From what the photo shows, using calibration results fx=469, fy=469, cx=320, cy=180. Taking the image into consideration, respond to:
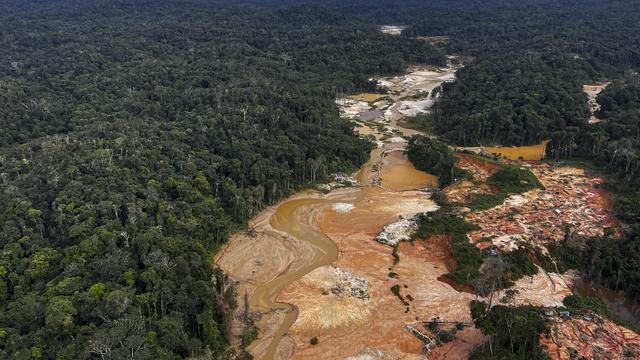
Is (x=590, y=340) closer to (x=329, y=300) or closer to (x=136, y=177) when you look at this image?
(x=329, y=300)

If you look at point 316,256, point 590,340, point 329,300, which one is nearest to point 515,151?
point 316,256

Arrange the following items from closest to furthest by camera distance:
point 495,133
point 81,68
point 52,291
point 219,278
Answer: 1. point 52,291
2. point 219,278
3. point 495,133
4. point 81,68

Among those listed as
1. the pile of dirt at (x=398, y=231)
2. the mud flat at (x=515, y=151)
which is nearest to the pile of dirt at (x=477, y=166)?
the mud flat at (x=515, y=151)

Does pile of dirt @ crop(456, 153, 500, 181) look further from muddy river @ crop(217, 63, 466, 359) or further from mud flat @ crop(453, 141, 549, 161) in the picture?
mud flat @ crop(453, 141, 549, 161)

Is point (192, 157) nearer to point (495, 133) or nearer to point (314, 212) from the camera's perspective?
point (314, 212)

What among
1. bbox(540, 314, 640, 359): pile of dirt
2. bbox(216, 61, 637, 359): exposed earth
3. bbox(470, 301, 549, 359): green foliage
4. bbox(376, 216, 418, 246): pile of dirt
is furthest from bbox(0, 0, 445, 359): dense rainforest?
bbox(540, 314, 640, 359): pile of dirt

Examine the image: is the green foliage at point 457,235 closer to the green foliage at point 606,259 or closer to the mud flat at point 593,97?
the green foliage at point 606,259

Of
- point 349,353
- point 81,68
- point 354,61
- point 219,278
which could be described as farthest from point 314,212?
point 354,61
